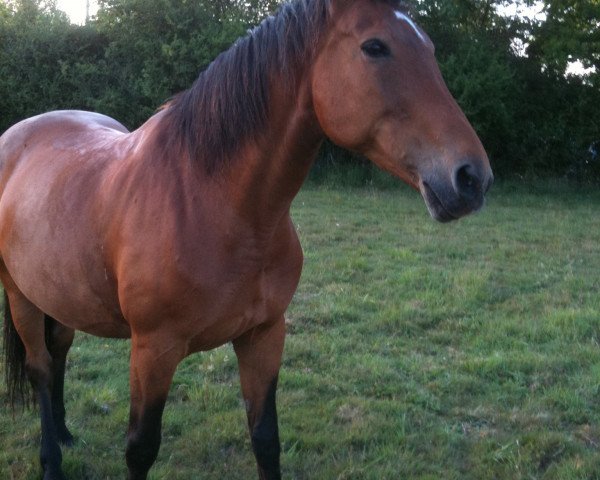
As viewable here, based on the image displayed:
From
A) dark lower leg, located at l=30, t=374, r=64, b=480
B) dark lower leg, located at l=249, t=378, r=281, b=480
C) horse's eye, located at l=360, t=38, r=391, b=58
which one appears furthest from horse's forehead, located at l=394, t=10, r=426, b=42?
dark lower leg, located at l=30, t=374, r=64, b=480

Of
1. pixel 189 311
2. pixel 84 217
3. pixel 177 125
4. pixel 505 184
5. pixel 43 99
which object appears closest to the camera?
pixel 189 311

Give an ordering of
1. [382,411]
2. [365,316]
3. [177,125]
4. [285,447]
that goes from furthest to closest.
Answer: [365,316], [382,411], [285,447], [177,125]

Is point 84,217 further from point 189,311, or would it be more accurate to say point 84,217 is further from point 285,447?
point 285,447

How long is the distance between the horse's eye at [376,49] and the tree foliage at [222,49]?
12478 mm

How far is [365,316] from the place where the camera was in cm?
546

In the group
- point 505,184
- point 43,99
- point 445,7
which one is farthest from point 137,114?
point 505,184

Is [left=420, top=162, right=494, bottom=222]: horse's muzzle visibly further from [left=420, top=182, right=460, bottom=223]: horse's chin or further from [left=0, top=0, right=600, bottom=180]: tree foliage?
[left=0, top=0, right=600, bottom=180]: tree foliage

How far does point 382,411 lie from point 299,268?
151cm

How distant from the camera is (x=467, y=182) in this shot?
1.90 meters

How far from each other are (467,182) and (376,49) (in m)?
0.49

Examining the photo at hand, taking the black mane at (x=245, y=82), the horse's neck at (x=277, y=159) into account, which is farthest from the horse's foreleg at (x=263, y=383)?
the black mane at (x=245, y=82)

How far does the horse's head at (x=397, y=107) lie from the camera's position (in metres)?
1.89

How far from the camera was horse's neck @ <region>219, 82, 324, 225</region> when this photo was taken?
2296mm

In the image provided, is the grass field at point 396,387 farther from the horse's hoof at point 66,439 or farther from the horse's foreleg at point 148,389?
the horse's foreleg at point 148,389
